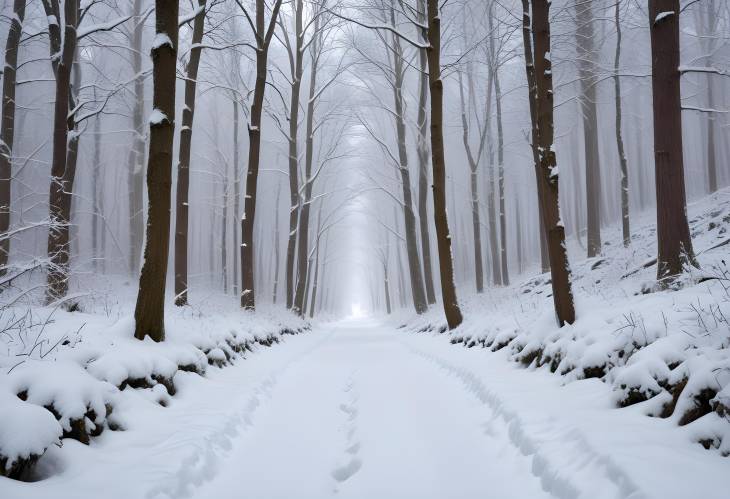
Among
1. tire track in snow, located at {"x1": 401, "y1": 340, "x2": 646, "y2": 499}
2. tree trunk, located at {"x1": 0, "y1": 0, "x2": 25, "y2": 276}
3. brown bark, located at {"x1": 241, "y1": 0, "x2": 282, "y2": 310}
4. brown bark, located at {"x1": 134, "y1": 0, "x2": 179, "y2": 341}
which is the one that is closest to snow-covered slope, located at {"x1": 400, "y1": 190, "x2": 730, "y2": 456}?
tire track in snow, located at {"x1": 401, "y1": 340, "x2": 646, "y2": 499}

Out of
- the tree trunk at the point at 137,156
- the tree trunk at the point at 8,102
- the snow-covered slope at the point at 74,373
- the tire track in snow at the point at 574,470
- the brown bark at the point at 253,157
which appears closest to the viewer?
the tire track in snow at the point at 574,470

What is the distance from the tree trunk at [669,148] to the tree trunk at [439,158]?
4.80 meters

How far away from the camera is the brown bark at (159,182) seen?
17.3 ft

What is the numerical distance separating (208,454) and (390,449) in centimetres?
127

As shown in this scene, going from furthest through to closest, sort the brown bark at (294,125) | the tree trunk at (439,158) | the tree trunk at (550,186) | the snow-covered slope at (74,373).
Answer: the brown bark at (294,125), the tree trunk at (439,158), the tree trunk at (550,186), the snow-covered slope at (74,373)

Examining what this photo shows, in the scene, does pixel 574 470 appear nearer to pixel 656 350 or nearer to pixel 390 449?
pixel 390 449

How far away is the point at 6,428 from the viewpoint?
7.61ft

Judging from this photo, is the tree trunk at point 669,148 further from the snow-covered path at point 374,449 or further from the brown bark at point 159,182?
the brown bark at point 159,182

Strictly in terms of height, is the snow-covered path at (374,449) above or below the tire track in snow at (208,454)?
below

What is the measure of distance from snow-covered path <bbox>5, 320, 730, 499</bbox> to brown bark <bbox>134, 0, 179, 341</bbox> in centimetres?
95

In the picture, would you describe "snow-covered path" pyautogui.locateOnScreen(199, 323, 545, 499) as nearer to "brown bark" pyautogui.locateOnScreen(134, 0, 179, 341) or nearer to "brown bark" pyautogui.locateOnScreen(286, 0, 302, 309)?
"brown bark" pyautogui.locateOnScreen(134, 0, 179, 341)

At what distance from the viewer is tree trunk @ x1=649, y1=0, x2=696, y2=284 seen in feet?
20.5

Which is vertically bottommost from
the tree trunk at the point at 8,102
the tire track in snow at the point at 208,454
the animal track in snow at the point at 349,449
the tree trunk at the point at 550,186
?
the animal track in snow at the point at 349,449

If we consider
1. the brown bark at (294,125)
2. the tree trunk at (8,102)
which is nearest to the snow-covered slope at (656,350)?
the tree trunk at (8,102)
